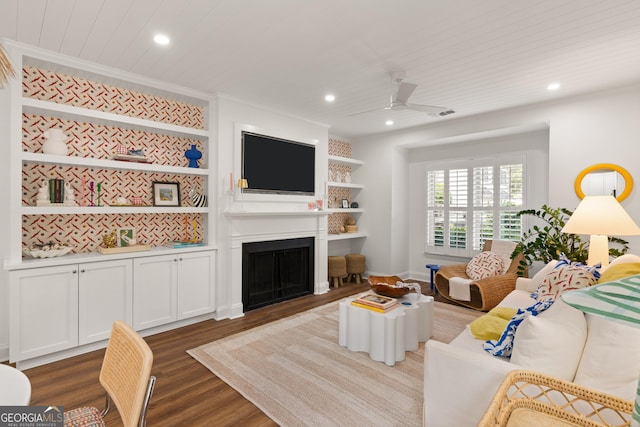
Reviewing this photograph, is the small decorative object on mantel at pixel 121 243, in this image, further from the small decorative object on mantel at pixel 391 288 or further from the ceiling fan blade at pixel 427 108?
the ceiling fan blade at pixel 427 108

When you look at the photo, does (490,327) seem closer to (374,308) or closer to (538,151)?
(374,308)

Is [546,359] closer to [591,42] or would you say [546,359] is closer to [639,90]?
[591,42]

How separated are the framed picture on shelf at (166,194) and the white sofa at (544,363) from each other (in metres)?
3.26

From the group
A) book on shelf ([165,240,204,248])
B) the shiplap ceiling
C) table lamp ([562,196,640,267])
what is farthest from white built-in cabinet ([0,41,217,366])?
table lamp ([562,196,640,267])

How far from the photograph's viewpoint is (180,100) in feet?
12.8

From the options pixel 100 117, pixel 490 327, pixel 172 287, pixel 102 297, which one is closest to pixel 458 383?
pixel 490 327

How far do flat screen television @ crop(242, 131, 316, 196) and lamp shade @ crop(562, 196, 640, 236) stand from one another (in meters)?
3.30

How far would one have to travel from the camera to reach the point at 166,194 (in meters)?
3.79

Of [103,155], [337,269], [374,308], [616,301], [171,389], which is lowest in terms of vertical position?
[171,389]

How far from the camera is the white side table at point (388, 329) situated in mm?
2742

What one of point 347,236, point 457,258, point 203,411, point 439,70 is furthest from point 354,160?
point 203,411

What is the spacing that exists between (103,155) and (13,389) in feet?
9.40

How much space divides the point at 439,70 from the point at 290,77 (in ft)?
4.96

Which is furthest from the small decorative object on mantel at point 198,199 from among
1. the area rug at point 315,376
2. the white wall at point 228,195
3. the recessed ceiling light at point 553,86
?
the recessed ceiling light at point 553,86
